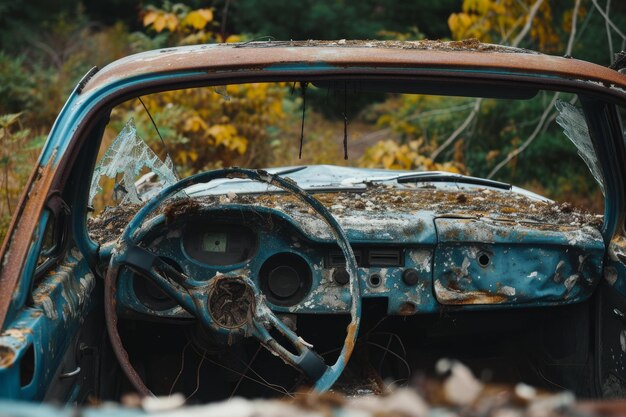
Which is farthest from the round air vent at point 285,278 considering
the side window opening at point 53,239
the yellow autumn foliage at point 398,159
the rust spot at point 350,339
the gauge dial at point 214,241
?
the yellow autumn foliage at point 398,159

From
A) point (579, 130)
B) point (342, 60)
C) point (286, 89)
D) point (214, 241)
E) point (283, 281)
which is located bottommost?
point (283, 281)

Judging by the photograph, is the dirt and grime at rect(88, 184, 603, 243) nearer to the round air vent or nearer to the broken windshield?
the round air vent

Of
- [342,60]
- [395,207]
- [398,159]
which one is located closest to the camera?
[342,60]

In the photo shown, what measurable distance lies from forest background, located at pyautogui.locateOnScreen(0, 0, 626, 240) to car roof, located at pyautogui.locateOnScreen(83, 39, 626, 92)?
2892 millimetres

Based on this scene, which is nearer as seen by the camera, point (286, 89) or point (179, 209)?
point (179, 209)

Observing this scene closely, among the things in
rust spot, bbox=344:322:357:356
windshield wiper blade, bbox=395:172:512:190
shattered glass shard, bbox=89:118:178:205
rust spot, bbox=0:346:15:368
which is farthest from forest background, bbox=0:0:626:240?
rust spot, bbox=0:346:15:368

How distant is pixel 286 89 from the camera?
11250 mm

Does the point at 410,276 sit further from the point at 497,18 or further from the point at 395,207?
the point at 497,18

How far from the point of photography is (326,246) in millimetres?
2975

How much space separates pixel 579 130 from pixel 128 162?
61.9 inches

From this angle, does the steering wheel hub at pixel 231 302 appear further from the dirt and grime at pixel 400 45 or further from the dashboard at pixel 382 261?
the dirt and grime at pixel 400 45

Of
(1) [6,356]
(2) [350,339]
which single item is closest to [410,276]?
(2) [350,339]

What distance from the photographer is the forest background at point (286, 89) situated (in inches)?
304

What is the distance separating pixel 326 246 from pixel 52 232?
0.91 m
